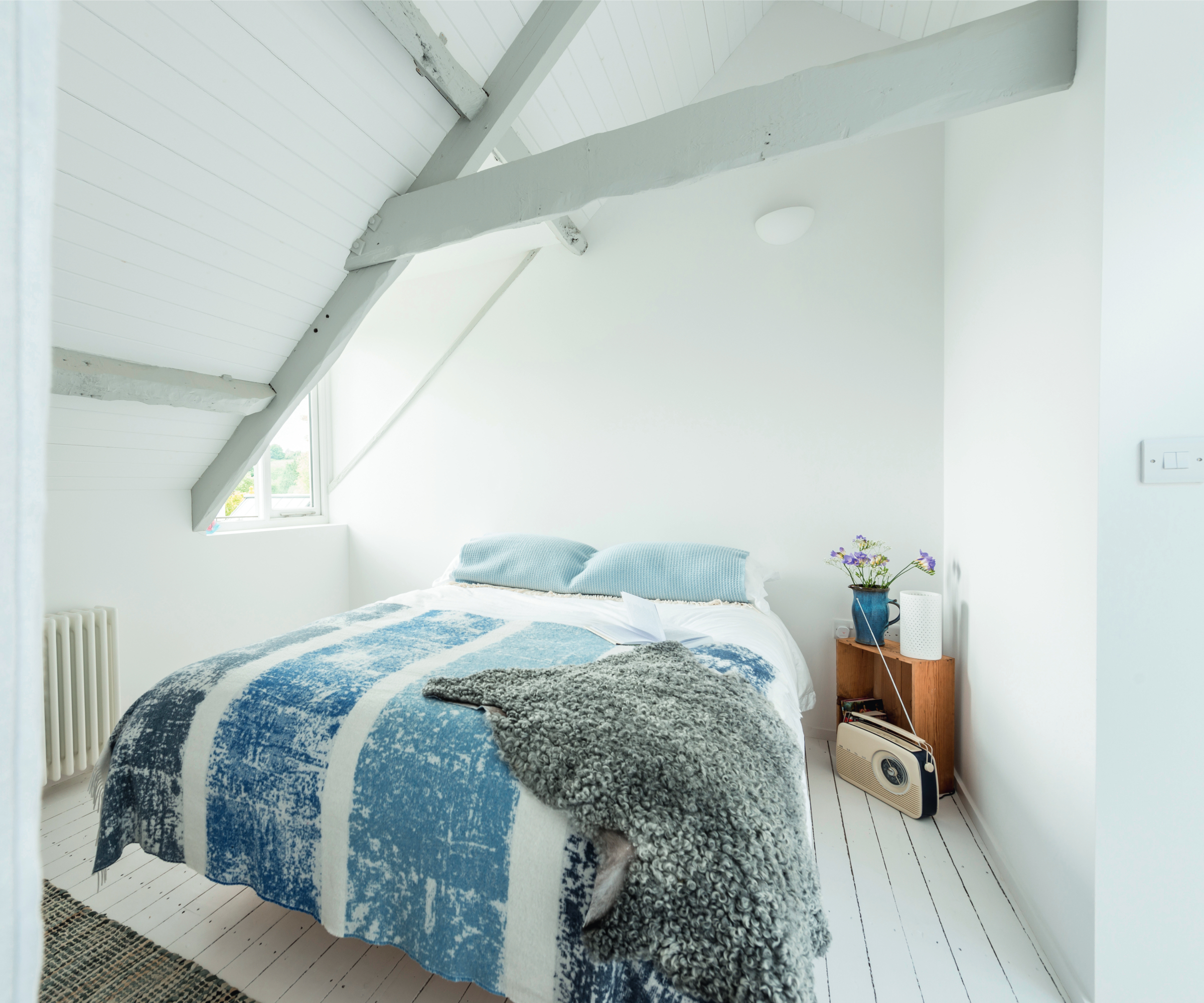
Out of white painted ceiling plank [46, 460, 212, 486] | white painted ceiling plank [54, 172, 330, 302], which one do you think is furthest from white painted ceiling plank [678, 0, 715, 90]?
white painted ceiling plank [46, 460, 212, 486]

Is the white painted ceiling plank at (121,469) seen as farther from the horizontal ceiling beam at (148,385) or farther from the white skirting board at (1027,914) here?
the white skirting board at (1027,914)

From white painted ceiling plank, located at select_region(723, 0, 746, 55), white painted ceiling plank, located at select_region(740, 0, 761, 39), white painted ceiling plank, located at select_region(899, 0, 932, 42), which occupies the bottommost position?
white painted ceiling plank, located at select_region(899, 0, 932, 42)

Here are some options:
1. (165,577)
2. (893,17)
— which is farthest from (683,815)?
(893,17)

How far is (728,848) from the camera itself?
3.33ft

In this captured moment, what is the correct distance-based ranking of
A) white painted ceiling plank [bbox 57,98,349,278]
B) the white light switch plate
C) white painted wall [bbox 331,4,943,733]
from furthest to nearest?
white painted wall [bbox 331,4,943,733], white painted ceiling plank [bbox 57,98,349,278], the white light switch plate

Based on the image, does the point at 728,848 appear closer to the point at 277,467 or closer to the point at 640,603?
the point at 640,603

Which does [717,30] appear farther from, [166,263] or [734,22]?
[166,263]

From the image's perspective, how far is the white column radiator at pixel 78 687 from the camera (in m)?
2.14

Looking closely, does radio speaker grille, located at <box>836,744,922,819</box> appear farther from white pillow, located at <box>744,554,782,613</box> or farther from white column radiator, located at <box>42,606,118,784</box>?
white column radiator, located at <box>42,606,118,784</box>

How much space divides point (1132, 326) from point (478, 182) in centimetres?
181

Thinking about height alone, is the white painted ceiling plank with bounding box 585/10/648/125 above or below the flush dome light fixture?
above

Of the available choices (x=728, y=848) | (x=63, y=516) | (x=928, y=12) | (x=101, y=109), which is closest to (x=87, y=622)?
(x=63, y=516)

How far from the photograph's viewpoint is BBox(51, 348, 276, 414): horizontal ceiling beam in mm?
1908

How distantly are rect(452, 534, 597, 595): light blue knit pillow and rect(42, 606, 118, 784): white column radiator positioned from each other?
1.34 m
